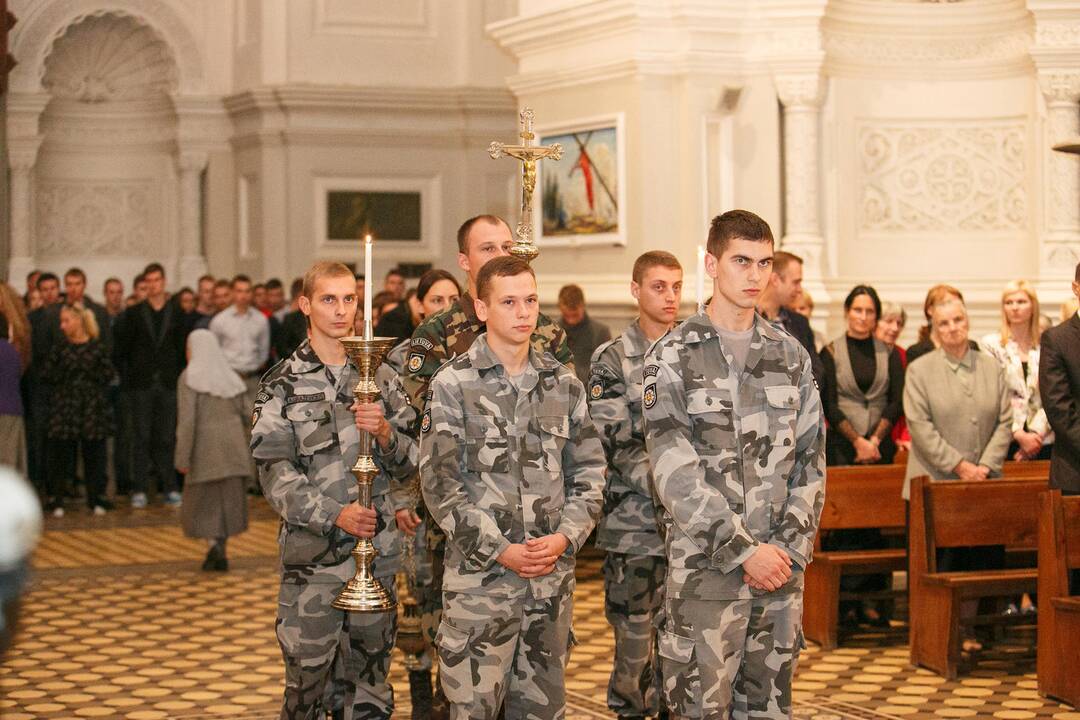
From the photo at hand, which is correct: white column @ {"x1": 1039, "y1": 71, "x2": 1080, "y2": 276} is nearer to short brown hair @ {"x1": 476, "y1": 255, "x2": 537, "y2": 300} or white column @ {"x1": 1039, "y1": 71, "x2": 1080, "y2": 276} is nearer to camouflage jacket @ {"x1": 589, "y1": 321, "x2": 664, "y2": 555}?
camouflage jacket @ {"x1": 589, "y1": 321, "x2": 664, "y2": 555}

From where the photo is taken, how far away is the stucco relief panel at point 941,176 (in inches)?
444

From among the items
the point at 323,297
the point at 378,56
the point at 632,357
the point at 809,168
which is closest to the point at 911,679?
the point at 632,357

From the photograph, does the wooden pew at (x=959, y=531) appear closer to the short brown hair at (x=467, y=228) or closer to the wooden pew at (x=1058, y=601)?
the wooden pew at (x=1058, y=601)

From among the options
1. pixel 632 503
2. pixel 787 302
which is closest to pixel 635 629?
pixel 632 503

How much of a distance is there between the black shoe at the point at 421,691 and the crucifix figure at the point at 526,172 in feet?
5.52

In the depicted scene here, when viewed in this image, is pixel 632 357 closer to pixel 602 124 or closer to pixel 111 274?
pixel 602 124

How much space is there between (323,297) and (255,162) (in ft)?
41.5

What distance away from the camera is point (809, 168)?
1088 centimetres

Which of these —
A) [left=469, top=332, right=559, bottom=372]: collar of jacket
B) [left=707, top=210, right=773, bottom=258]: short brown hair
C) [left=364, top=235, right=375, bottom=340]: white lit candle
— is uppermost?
[left=707, top=210, right=773, bottom=258]: short brown hair

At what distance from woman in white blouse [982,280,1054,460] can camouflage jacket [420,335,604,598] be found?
14.3 ft

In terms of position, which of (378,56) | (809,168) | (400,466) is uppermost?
(378,56)

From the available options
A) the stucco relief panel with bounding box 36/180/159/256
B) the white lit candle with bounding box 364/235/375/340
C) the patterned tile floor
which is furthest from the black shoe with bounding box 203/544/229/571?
the stucco relief panel with bounding box 36/180/159/256

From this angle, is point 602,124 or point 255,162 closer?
point 602,124

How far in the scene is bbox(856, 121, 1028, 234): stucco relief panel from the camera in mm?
11273
